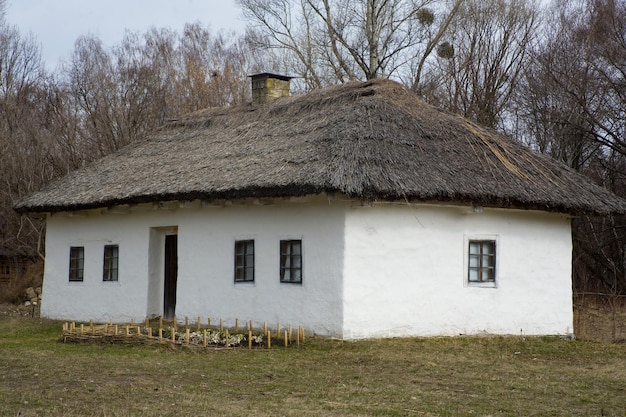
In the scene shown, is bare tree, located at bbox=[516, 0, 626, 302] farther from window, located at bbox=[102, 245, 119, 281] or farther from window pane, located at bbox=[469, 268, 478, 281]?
window, located at bbox=[102, 245, 119, 281]

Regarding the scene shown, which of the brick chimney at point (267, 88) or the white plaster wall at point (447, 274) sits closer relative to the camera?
the white plaster wall at point (447, 274)

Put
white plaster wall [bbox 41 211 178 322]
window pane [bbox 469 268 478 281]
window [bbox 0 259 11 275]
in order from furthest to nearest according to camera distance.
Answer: window [bbox 0 259 11 275] < white plaster wall [bbox 41 211 178 322] < window pane [bbox 469 268 478 281]

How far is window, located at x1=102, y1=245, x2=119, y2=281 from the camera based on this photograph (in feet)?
58.0

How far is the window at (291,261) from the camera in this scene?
1431 cm

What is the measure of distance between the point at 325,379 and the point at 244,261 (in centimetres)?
524

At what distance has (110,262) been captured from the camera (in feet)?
58.4

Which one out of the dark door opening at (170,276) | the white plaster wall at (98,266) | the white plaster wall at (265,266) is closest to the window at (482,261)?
the white plaster wall at (265,266)

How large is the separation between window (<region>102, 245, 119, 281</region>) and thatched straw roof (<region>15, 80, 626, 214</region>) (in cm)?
113

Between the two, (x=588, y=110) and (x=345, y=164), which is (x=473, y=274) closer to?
(x=345, y=164)

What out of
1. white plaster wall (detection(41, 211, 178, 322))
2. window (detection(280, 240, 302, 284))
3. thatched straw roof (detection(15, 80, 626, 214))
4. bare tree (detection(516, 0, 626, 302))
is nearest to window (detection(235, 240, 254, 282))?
window (detection(280, 240, 302, 284))

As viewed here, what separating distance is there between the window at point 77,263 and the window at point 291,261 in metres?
5.71

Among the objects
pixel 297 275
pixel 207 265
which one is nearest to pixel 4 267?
pixel 207 265

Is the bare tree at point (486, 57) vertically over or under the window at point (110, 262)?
over

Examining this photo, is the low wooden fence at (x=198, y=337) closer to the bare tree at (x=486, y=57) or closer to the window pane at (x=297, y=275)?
the window pane at (x=297, y=275)
